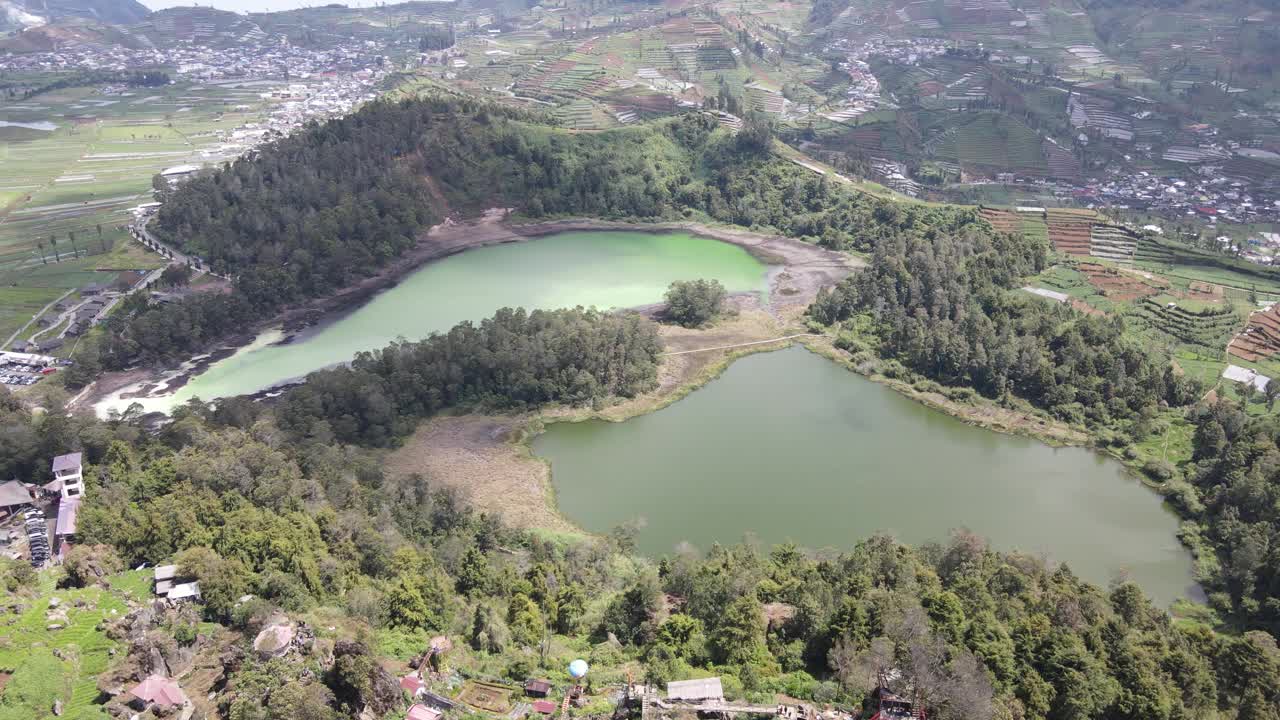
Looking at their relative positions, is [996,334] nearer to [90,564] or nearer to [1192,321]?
[1192,321]

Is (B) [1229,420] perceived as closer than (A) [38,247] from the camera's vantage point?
Yes

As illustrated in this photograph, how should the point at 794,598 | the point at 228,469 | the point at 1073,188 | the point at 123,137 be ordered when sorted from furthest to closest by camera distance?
the point at 123,137 → the point at 1073,188 → the point at 228,469 → the point at 794,598

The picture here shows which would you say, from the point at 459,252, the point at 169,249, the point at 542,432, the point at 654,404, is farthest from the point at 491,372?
the point at 169,249

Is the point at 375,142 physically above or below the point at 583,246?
above

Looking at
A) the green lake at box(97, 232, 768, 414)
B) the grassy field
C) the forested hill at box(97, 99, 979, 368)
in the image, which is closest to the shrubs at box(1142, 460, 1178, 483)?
the green lake at box(97, 232, 768, 414)

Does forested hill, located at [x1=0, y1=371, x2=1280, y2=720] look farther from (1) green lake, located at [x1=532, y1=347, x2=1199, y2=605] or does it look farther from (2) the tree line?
(2) the tree line

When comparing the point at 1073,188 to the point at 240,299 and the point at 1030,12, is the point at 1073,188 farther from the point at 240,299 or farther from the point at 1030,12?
the point at 240,299

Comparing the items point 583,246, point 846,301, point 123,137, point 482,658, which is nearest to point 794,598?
point 482,658
